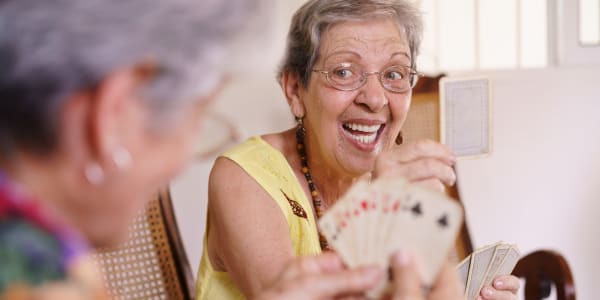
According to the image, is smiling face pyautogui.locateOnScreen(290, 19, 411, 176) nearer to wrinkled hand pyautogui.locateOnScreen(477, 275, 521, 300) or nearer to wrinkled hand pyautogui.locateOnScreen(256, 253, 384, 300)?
wrinkled hand pyautogui.locateOnScreen(477, 275, 521, 300)

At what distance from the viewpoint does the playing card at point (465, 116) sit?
5.70 ft

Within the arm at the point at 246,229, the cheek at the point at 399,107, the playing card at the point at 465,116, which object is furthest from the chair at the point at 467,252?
the arm at the point at 246,229

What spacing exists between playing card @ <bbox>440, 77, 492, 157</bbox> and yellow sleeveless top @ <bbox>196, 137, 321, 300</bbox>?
0.39m

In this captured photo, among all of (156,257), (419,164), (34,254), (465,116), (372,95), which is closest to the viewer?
(34,254)

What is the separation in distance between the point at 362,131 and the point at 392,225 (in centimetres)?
77

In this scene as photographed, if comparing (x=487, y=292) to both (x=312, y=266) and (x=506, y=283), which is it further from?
(x=312, y=266)

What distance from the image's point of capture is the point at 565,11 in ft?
10.8

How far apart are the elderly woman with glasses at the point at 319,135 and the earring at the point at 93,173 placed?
0.87 metres

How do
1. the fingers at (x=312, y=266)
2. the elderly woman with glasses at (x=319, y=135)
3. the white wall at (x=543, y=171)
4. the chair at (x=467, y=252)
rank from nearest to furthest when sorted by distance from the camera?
the fingers at (x=312, y=266), the elderly woman with glasses at (x=319, y=135), the chair at (x=467, y=252), the white wall at (x=543, y=171)

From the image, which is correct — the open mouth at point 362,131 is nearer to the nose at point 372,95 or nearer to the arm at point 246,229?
the nose at point 372,95

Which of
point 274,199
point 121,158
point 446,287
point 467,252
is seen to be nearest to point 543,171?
point 467,252

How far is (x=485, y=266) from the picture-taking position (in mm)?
1469

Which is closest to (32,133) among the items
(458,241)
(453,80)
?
(453,80)

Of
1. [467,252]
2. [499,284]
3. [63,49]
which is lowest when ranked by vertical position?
[467,252]
